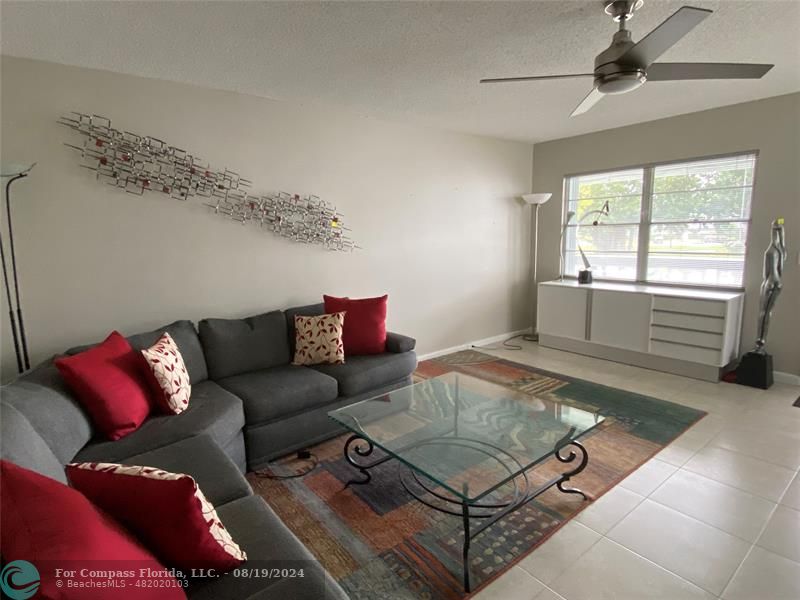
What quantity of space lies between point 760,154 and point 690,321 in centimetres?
158

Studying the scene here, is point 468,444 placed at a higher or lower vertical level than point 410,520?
higher

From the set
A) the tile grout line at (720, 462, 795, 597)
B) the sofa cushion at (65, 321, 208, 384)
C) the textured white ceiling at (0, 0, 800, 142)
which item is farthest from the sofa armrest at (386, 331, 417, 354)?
the tile grout line at (720, 462, 795, 597)

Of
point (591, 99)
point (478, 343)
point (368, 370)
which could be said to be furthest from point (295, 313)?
point (478, 343)

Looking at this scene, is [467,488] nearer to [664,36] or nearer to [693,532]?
[693,532]

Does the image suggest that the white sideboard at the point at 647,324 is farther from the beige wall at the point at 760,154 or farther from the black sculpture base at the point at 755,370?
the beige wall at the point at 760,154

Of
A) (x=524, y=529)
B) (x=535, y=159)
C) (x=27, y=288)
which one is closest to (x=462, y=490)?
(x=524, y=529)

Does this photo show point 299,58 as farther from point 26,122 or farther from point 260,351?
point 260,351

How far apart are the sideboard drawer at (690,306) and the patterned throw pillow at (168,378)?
4071mm

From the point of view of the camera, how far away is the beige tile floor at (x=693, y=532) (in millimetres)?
1681

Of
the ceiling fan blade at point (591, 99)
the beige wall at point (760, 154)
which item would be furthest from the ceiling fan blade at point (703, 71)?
the beige wall at point (760, 154)

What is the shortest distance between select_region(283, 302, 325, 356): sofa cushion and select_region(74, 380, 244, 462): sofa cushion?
2.43ft

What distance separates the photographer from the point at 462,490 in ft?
5.66

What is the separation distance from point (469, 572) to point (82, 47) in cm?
328

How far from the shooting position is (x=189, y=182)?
3002mm
